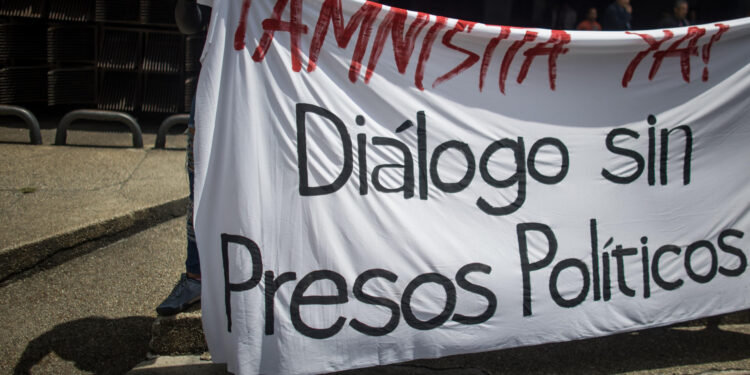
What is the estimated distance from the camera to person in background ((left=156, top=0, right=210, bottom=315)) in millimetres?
2582

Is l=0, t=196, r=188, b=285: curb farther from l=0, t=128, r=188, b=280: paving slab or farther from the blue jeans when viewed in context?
the blue jeans

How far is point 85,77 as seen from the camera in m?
7.36

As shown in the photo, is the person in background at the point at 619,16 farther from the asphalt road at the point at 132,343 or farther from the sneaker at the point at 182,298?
the sneaker at the point at 182,298

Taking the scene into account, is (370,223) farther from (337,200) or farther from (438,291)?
(438,291)

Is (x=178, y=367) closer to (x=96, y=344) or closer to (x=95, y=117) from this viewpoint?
(x=96, y=344)

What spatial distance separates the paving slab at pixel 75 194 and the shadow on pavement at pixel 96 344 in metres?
0.68

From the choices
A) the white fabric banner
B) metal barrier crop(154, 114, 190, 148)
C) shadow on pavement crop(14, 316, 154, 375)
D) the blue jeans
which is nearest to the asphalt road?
shadow on pavement crop(14, 316, 154, 375)

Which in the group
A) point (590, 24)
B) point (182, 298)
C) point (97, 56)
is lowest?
point (182, 298)

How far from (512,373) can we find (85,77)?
660 centimetres

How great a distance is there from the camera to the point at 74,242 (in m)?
3.57

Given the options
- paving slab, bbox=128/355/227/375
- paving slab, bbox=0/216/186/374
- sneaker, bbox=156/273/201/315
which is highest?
sneaker, bbox=156/273/201/315

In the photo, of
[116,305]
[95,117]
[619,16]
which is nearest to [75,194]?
[116,305]

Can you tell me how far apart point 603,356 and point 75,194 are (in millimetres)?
3596

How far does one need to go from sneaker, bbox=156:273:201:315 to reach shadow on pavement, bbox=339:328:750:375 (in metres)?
0.77
